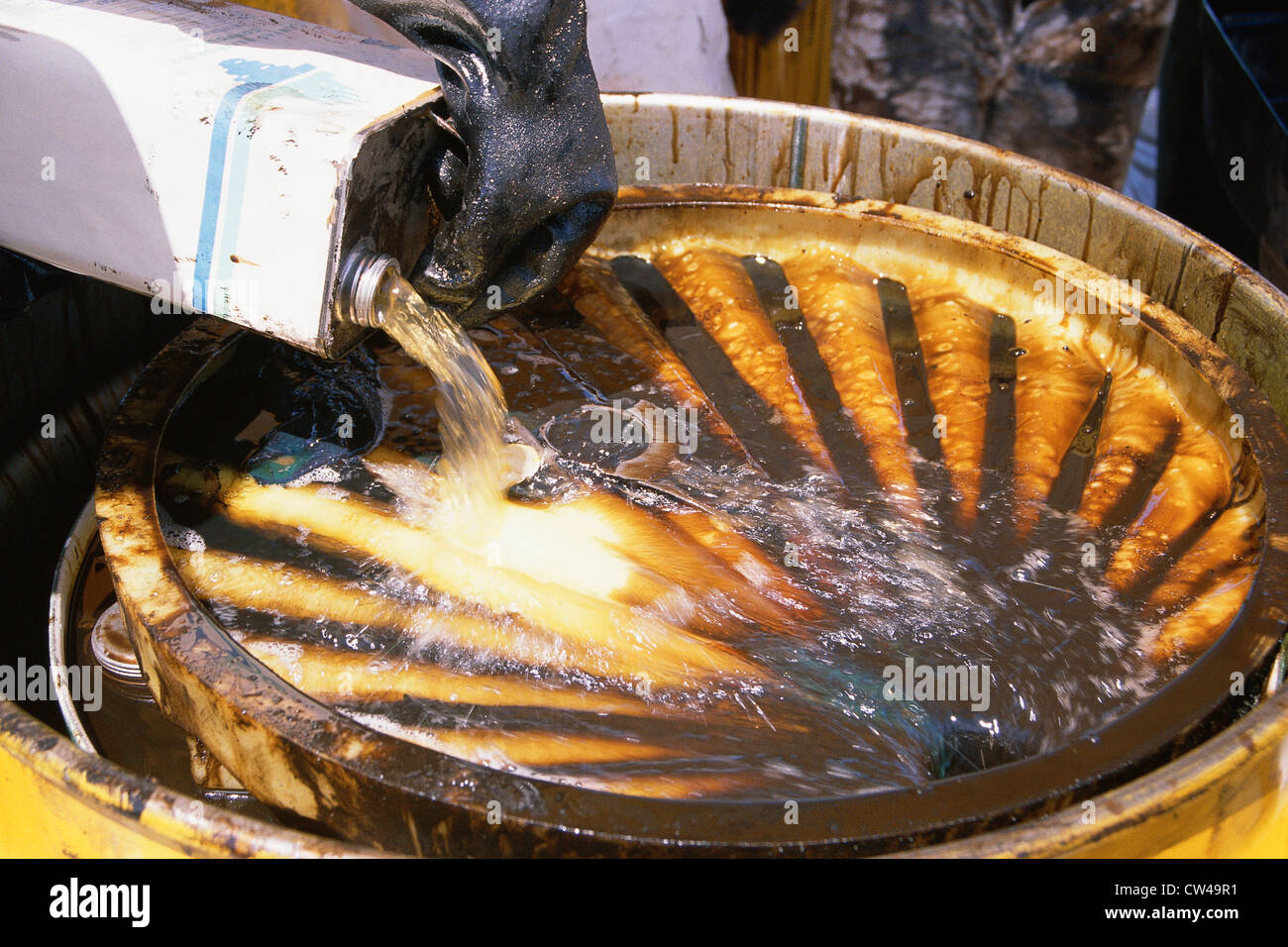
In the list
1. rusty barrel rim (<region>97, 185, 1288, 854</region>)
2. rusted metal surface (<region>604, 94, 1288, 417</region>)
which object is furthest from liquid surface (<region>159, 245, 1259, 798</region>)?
rusted metal surface (<region>604, 94, 1288, 417</region>)

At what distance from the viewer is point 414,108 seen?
1532 mm

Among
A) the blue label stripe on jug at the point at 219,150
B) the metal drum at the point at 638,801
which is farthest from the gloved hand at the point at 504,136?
the metal drum at the point at 638,801

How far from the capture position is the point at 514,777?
3.93 ft

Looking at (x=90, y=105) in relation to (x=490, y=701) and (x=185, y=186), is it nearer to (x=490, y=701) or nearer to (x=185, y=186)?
(x=185, y=186)

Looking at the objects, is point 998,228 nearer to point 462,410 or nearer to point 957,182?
point 957,182

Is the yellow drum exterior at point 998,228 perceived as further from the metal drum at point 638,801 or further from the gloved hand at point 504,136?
the gloved hand at point 504,136

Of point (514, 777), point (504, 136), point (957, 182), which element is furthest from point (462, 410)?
point (957, 182)

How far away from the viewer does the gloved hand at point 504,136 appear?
1547 millimetres

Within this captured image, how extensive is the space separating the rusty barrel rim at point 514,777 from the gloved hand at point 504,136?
66 centimetres

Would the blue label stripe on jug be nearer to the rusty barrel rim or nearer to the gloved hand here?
the gloved hand
